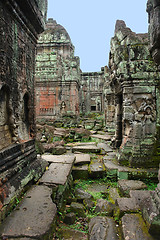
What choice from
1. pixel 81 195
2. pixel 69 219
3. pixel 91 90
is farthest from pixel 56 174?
pixel 91 90

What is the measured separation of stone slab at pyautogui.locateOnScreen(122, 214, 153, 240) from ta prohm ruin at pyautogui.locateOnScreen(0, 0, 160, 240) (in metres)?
0.01

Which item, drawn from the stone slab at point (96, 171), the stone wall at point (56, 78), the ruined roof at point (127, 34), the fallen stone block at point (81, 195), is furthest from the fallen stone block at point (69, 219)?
the stone wall at point (56, 78)

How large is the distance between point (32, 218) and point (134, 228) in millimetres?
1353

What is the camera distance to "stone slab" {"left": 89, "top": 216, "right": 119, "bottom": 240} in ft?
7.02

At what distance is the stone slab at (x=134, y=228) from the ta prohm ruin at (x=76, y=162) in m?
0.01

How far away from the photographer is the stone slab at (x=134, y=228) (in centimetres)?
192

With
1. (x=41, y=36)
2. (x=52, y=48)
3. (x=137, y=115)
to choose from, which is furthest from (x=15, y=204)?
(x=41, y=36)

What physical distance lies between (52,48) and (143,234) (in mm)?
12798

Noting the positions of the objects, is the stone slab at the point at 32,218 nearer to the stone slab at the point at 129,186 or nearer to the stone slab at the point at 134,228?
the stone slab at the point at 134,228

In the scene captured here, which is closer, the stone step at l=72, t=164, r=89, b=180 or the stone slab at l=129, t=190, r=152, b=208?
the stone slab at l=129, t=190, r=152, b=208

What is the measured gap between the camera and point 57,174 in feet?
12.0

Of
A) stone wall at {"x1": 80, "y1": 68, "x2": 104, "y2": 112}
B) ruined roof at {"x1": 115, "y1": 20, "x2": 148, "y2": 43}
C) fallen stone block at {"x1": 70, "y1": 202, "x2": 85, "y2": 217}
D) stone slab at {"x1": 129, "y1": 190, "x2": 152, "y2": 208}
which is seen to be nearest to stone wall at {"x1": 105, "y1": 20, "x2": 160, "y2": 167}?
ruined roof at {"x1": 115, "y1": 20, "x2": 148, "y2": 43}

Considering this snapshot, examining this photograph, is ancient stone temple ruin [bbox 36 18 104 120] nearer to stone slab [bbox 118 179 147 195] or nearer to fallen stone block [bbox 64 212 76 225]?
stone slab [bbox 118 179 147 195]

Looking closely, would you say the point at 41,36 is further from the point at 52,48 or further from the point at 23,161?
the point at 23,161
